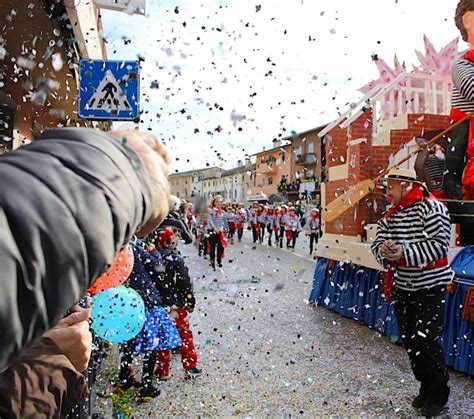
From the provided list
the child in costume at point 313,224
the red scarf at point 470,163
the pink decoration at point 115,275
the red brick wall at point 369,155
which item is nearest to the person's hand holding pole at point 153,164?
the pink decoration at point 115,275

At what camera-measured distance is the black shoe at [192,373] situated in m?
4.38

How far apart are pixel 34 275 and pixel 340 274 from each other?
626cm

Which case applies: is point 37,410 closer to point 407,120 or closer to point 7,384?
point 7,384

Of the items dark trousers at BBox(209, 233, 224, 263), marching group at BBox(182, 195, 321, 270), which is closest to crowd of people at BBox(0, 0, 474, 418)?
marching group at BBox(182, 195, 321, 270)

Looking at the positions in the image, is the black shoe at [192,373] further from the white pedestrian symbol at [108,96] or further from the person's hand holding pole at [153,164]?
the person's hand holding pole at [153,164]

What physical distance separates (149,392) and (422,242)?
8.19 ft

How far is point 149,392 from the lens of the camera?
3951mm

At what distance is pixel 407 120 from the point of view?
6789mm

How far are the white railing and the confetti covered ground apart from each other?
3.10 metres

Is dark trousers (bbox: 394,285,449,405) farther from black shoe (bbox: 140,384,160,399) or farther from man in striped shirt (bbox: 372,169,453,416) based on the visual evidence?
black shoe (bbox: 140,384,160,399)

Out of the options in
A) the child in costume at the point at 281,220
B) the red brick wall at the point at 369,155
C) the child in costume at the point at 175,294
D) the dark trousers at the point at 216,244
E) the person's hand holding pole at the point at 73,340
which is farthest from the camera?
the child in costume at the point at 281,220

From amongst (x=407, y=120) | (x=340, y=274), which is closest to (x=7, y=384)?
(x=340, y=274)

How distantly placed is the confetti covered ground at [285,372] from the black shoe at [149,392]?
0.24 feet

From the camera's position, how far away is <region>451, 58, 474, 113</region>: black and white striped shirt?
4.98 m
